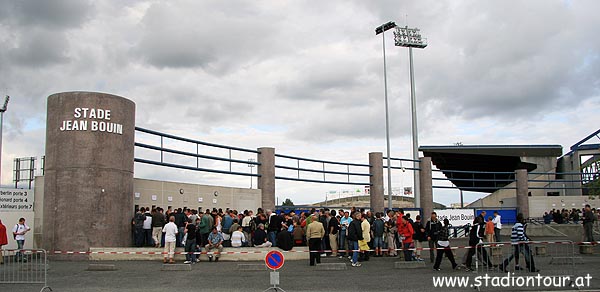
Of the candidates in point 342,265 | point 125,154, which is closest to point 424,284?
point 342,265

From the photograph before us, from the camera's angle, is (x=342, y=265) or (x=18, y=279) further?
(x=342, y=265)

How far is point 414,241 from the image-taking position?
19.6 metres

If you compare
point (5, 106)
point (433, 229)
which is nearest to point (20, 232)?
point (433, 229)

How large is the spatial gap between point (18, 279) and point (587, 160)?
47187 mm

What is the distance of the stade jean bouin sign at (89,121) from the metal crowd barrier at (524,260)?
529 inches

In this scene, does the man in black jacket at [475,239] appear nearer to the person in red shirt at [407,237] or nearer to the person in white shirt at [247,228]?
the person in red shirt at [407,237]

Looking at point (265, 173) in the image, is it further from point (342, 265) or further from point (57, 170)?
point (342, 265)

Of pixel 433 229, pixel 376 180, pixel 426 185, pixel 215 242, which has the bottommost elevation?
pixel 215 242

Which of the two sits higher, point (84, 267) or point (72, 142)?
point (72, 142)

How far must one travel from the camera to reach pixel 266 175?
29344 mm
